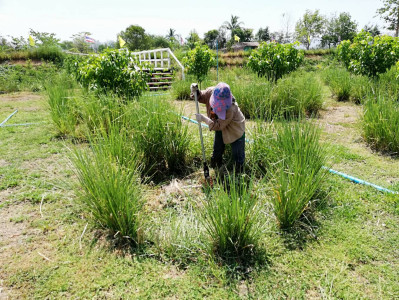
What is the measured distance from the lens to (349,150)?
4.18m

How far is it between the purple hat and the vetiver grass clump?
2.20ft

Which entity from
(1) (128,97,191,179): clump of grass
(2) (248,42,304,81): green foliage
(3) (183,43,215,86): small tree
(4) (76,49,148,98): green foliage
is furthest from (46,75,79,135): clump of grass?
(3) (183,43,215,86): small tree

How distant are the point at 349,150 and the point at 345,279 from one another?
2827 mm

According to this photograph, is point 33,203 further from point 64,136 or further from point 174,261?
point 64,136

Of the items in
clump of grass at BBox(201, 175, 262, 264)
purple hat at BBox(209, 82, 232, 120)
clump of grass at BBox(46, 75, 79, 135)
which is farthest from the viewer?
clump of grass at BBox(46, 75, 79, 135)

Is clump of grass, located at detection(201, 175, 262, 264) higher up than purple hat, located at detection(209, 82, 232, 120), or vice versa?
purple hat, located at detection(209, 82, 232, 120)

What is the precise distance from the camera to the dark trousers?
122 inches

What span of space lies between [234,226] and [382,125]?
3260 millimetres

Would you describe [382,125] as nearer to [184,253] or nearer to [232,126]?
[232,126]

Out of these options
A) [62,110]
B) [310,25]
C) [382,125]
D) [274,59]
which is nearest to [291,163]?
[382,125]

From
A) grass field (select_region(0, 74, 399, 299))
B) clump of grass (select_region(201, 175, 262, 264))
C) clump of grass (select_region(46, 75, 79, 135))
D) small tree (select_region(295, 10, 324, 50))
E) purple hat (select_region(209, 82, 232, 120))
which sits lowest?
grass field (select_region(0, 74, 399, 299))

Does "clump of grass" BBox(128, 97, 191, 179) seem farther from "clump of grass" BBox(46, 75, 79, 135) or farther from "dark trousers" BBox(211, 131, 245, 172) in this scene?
"clump of grass" BBox(46, 75, 79, 135)

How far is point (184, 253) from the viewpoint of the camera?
82.1 inches

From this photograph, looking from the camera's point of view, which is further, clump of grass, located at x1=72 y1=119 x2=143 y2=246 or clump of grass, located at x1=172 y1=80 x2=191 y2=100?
clump of grass, located at x1=172 y1=80 x2=191 y2=100
